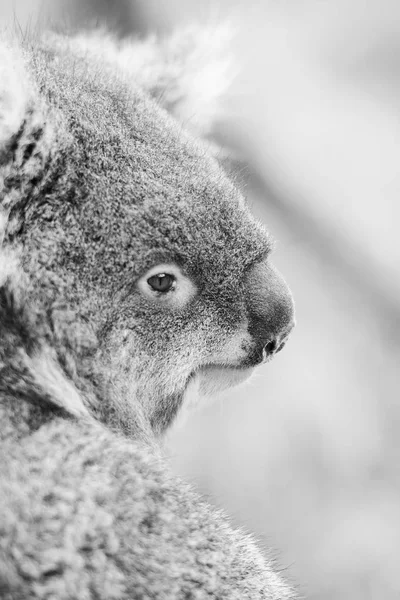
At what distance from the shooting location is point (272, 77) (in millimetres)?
4297

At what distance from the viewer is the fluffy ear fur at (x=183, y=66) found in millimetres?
2521

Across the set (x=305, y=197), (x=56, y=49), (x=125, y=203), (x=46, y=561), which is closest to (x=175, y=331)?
(x=125, y=203)

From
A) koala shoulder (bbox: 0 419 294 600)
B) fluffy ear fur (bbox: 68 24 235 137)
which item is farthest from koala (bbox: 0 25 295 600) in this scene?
fluffy ear fur (bbox: 68 24 235 137)

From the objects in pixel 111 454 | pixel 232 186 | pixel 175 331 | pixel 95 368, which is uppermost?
pixel 232 186

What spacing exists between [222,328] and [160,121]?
0.57 meters

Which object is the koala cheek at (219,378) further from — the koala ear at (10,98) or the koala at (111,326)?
the koala ear at (10,98)

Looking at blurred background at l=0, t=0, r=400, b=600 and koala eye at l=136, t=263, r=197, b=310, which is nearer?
koala eye at l=136, t=263, r=197, b=310

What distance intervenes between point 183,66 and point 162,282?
44.6 inches

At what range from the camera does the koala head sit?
1655 millimetres

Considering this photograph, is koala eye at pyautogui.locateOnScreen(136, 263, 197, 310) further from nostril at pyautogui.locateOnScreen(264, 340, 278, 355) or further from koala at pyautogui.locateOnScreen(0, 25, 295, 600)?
nostril at pyautogui.locateOnScreen(264, 340, 278, 355)

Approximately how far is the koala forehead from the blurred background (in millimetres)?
1780

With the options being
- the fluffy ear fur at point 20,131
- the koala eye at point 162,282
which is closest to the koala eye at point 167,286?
the koala eye at point 162,282

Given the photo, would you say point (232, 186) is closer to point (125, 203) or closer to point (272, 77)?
point (125, 203)

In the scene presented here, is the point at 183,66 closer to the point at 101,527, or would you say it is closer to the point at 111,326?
the point at 111,326
